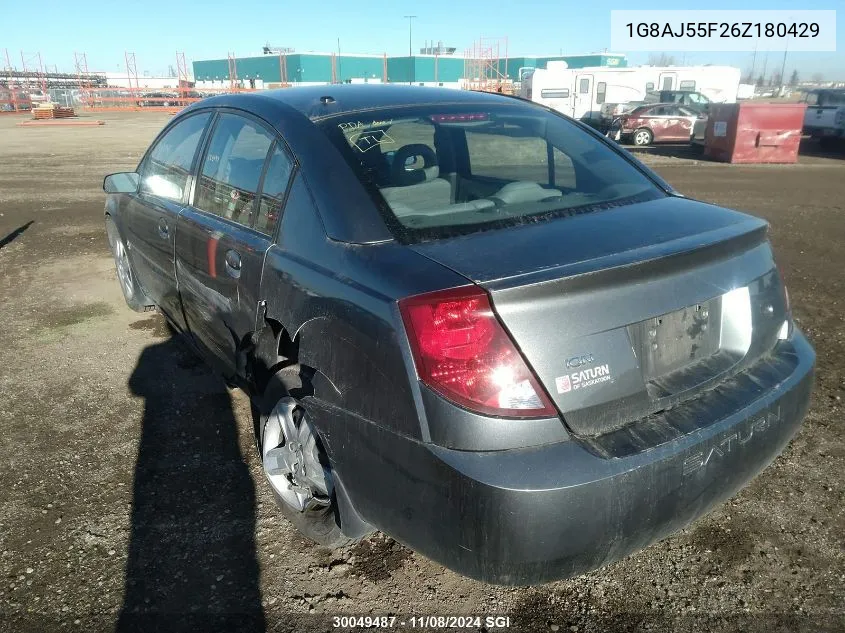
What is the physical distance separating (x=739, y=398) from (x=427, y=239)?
115 centimetres

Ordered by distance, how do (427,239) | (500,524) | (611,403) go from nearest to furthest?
(500,524)
(611,403)
(427,239)

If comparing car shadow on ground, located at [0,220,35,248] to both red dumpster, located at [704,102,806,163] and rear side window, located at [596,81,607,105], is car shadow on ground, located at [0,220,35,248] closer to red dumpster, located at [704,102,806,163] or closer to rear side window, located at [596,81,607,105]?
red dumpster, located at [704,102,806,163]

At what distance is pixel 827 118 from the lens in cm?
1925

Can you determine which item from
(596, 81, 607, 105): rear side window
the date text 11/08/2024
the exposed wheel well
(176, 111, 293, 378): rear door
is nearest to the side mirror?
(176, 111, 293, 378): rear door

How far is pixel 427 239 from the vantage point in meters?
2.14

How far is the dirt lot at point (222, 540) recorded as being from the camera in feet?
7.64

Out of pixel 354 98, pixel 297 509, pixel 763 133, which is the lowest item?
pixel 297 509

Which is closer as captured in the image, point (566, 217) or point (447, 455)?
point (447, 455)

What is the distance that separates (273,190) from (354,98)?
60 centimetres

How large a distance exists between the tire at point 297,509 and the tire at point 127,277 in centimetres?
265

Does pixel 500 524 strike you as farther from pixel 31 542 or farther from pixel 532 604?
pixel 31 542

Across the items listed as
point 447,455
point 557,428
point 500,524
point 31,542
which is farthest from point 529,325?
point 31,542

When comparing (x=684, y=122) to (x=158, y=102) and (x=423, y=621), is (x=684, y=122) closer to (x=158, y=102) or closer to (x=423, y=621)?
(x=423, y=621)

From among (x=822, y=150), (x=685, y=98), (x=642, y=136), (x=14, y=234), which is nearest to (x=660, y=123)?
(x=642, y=136)
